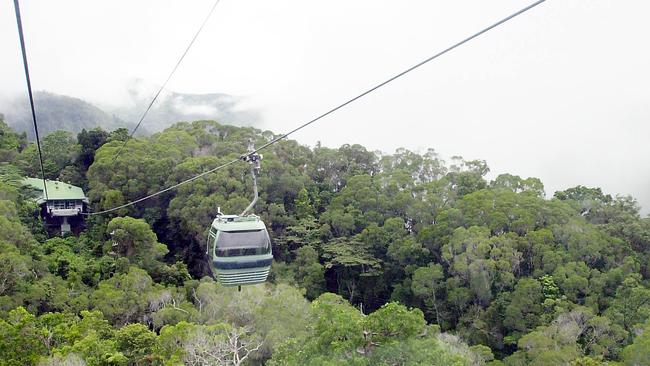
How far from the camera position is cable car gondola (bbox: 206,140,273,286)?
25.9 feet

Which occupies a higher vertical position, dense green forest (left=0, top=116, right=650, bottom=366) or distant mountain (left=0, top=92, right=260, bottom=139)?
distant mountain (left=0, top=92, right=260, bottom=139)

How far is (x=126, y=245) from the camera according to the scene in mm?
17125

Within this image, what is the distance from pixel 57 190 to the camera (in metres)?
21.8

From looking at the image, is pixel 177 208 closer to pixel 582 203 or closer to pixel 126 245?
pixel 126 245

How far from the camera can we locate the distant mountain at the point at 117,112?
59.0 meters

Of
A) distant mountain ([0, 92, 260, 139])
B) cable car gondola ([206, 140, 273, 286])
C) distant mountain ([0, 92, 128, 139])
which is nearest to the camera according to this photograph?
cable car gondola ([206, 140, 273, 286])

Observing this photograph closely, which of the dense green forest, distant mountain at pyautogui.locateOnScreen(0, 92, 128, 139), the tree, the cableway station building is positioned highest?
distant mountain at pyautogui.locateOnScreen(0, 92, 128, 139)

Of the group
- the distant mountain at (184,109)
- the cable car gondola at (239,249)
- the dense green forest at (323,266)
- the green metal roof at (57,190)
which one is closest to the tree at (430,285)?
the dense green forest at (323,266)

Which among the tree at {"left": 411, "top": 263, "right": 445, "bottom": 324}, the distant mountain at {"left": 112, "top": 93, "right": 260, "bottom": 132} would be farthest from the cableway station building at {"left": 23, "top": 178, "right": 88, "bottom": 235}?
the distant mountain at {"left": 112, "top": 93, "right": 260, "bottom": 132}

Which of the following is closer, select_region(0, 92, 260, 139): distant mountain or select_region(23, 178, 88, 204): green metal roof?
select_region(23, 178, 88, 204): green metal roof

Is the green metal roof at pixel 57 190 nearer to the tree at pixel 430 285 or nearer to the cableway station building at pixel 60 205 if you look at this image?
the cableway station building at pixel 60 205

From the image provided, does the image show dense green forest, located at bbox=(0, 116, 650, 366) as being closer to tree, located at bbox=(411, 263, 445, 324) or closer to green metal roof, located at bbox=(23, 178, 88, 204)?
tree, located at bbox=(411, 263, 445, 324)

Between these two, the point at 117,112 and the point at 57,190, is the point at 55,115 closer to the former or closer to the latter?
the point at 117,112

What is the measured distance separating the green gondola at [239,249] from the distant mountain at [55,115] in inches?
2161
